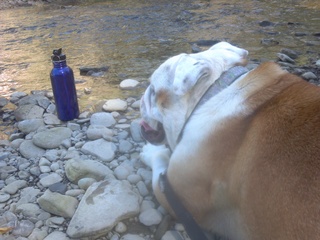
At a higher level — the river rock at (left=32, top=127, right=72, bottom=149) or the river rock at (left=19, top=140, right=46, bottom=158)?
the river rock at (left=32, top=127, right=72, bottom=149)

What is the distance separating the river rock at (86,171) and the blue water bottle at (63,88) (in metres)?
0.84

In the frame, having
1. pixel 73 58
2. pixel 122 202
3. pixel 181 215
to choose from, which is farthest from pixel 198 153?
pixel 73 58

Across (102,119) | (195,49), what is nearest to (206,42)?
(195,49)

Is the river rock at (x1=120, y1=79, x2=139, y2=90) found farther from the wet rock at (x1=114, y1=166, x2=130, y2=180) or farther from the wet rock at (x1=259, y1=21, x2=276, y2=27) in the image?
the wet rock at (x1=259, y1=21, x2=276, y2=27)

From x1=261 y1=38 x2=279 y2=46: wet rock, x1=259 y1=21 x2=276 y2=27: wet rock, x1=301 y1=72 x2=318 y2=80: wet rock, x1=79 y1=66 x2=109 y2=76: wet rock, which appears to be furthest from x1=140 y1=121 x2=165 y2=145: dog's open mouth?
x1=259 y1=21 x2=276 y2=27: wet rock

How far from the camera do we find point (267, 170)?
1799 mm

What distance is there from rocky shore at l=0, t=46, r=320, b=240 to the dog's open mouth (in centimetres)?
24

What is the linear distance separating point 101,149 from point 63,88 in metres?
0.71

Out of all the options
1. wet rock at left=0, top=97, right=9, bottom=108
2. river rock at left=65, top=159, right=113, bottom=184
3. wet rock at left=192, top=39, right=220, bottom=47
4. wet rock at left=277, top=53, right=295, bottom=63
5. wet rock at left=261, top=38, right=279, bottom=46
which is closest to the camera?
river rock at left=65, top=159, right=113, bottom=184

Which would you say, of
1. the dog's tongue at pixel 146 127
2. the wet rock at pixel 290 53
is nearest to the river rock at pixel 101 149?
the dog's tongue at pixel 146 127

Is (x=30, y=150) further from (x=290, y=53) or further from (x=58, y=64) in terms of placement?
(x=290, y=53)

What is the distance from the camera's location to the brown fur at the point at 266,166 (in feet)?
5.49

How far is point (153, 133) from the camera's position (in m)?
2.60

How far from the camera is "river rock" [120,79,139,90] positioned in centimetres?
415
